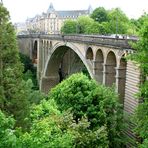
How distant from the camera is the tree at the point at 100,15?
96.8m

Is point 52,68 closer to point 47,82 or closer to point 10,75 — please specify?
point 47,82

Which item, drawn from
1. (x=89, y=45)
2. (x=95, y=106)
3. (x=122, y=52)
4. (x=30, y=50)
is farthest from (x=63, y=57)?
(x=95, y=106)

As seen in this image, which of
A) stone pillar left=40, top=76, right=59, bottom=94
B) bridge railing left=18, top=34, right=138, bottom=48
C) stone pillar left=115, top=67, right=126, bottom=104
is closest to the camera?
bridge railing left=18, top=34, right=138, bottom=48

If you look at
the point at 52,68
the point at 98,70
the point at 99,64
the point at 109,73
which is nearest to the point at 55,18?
the point at 52,68

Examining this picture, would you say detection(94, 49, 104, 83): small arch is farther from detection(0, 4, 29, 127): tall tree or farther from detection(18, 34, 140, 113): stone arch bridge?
detection(0, 4, 29, 127): tall tree

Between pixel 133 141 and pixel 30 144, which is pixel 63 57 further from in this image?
pixel 30 144

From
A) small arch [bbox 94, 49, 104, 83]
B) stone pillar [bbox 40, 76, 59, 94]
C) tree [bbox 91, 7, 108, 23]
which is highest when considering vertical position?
tree [bbox 91, 7, 108, 23]

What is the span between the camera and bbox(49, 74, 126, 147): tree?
24.5m

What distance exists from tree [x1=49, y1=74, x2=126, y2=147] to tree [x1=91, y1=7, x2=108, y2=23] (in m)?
71.9

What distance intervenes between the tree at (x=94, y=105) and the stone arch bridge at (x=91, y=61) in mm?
1705

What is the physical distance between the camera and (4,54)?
2239cm

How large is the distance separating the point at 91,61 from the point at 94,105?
41.1 feet

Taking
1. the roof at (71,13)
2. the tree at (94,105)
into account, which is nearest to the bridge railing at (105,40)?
the tree at (94,105)

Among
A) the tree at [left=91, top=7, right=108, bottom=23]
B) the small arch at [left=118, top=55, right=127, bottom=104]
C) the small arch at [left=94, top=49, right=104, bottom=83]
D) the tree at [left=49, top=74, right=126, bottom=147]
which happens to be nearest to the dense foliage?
the tree at [left=49, top=74, right=126, bottom=147]
